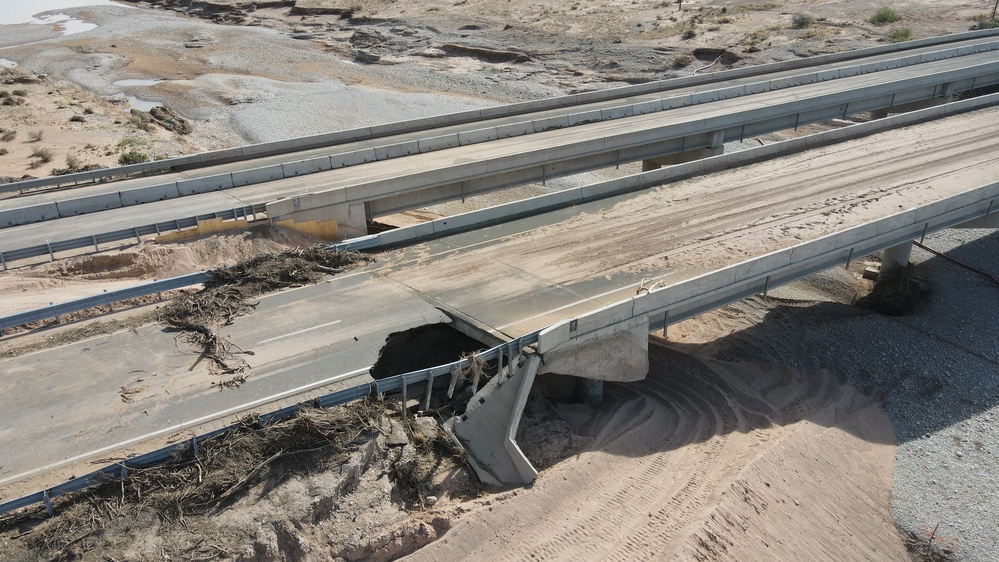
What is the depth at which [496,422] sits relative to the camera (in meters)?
14.9

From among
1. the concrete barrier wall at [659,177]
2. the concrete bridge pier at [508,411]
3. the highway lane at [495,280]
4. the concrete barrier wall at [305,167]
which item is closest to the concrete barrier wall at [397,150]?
the concrete barrier wall at [305,167]

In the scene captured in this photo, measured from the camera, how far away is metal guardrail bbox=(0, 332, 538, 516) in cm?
1130

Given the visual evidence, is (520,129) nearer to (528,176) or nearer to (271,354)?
(528,176)

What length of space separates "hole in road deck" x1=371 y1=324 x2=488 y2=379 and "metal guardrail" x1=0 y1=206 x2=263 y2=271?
8.01m

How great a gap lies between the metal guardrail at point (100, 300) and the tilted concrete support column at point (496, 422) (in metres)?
7.67

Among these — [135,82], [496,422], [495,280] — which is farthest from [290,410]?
[135,82]

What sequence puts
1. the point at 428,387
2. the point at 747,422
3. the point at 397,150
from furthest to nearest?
the point at 397,150 < the point at 747,422 < the point at 428,387

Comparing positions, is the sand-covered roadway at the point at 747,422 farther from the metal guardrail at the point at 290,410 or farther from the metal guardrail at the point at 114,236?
the metal guardrail at the point at 114,236

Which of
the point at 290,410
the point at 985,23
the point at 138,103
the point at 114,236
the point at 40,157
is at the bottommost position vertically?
the point at 138,103

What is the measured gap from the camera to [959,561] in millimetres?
15352

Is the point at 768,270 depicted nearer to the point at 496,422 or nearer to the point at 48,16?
the point at 496,422

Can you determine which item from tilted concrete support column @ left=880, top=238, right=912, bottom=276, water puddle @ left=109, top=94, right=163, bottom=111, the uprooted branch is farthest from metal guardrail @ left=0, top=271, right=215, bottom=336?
water puddle @ left=109, top=94, right=163, bottom=111

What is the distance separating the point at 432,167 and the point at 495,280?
8562mm

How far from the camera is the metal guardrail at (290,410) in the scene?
11297 millimetres
